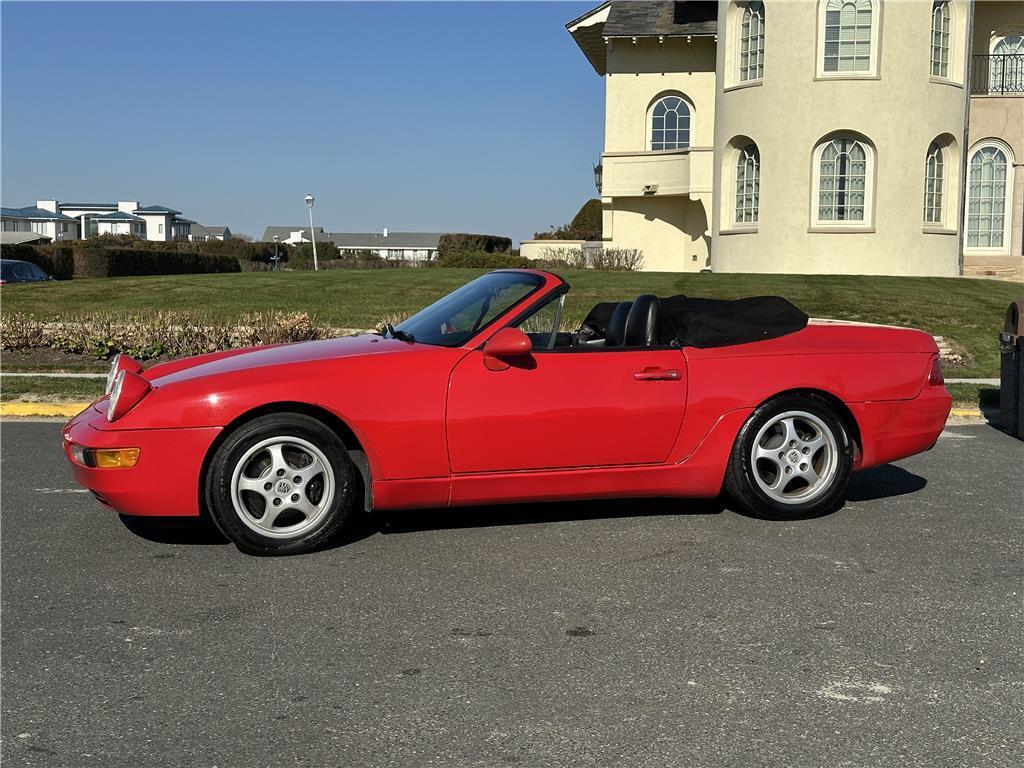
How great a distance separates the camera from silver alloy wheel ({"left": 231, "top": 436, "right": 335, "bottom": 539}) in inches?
202

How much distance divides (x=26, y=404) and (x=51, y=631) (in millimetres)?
7083

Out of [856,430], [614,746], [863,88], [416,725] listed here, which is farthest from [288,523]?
[863,88]

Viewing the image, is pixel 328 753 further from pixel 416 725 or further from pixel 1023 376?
pixel 1023 376

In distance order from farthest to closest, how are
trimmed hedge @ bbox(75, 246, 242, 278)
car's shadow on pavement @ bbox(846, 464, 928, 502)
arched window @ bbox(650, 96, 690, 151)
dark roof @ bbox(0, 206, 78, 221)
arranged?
dark roof @ bbox(0, 206, 78, 221) < trimmed hedge @ bbox(75, 246, 242, 278) < arched window @ bbox(650, 96, 690, 151) < car's shadow on pavement @ bbox(846, 464, 928, 502)

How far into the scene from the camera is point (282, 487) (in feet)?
16.9

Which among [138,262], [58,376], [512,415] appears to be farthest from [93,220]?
[512,415]

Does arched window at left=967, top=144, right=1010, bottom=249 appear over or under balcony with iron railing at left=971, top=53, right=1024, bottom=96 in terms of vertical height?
under

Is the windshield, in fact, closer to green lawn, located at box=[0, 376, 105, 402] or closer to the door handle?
the door handle

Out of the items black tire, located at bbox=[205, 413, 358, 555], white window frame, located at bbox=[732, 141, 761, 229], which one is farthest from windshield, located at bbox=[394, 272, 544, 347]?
white window frame, located at bbox=[732, 141, 761, 229]

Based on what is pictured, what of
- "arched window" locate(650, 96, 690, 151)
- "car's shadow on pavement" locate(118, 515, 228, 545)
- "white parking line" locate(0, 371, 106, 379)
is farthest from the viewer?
"arched window" locate(650, 96, 690, 151)

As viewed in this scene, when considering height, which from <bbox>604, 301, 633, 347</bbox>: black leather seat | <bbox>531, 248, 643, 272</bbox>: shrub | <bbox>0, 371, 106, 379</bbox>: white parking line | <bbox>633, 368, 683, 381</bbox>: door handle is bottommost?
<bbox>0, 371, 106, 379</bbox>: white parking line

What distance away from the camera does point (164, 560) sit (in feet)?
17.0

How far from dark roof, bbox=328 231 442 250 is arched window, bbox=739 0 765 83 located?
10245 cm

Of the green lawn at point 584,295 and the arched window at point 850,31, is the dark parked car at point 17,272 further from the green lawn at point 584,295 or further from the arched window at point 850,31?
the arched window at point 850,31
